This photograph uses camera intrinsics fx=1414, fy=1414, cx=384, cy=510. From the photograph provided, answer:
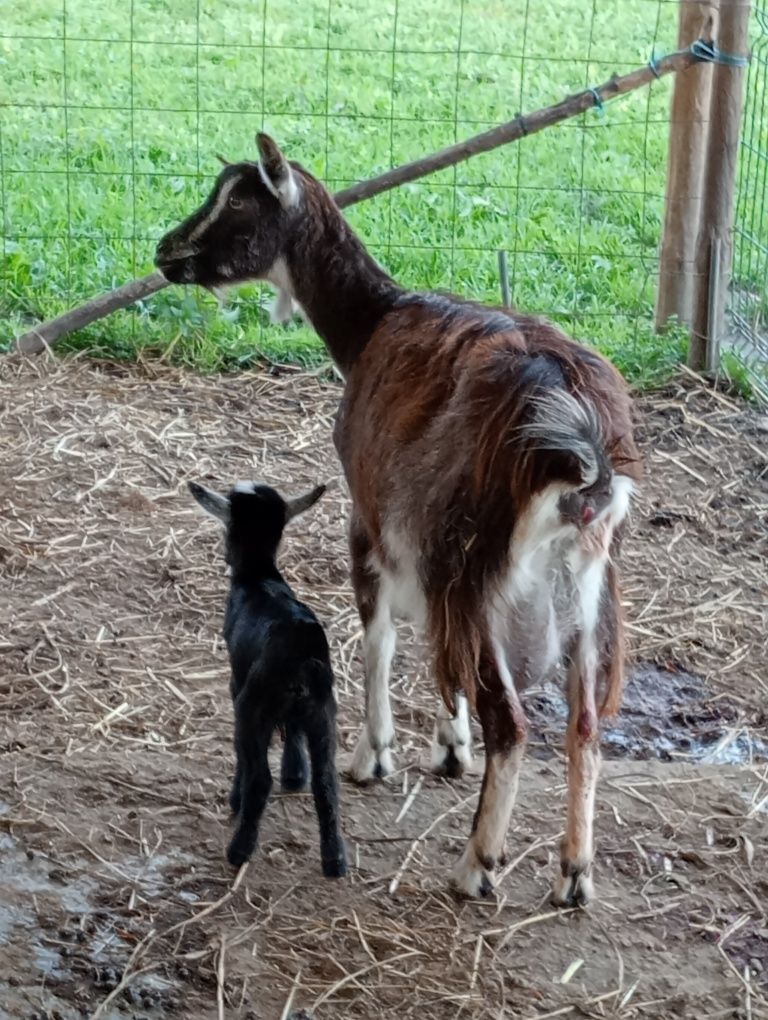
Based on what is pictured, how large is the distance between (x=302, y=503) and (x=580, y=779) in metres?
1.14

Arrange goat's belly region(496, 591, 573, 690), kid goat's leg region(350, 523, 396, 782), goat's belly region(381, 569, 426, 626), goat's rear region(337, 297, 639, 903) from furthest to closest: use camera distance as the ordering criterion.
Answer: kid goat's leg region(350, 523, 396, 782) < goat's belly region(381, 569, 426, 626) < goat's belly region(496, 591, 573, 690) < goat's rear region(337, 297, 639, 903)

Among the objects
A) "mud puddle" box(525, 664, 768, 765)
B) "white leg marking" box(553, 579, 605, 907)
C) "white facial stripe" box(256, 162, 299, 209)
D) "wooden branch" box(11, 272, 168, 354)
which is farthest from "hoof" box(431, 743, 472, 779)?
"wooden branch" box(11, 272, 168, 354)

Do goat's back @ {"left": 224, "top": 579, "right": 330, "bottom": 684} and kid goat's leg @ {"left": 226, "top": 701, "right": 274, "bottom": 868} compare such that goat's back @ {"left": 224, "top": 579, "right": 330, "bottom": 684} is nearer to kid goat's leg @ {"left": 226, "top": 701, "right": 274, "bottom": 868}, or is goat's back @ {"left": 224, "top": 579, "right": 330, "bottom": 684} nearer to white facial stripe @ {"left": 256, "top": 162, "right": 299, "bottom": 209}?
kid goat's leg @ {"left": 226, "top": 701, "right": 274, "bottom": 868}

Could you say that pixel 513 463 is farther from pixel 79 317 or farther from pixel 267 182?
pixel 79 317

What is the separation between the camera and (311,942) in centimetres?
357

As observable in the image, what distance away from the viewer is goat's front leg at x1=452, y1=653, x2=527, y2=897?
11.8 feet

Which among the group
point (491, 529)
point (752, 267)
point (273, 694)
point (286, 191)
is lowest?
point (273, 694)

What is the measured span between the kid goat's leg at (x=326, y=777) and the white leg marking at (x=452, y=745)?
25.1 inches

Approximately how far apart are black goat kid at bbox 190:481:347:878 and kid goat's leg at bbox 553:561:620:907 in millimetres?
606

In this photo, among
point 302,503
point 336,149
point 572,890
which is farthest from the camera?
point 336,149

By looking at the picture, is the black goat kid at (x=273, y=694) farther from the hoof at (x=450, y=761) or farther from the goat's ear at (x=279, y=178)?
the goat's ear at (x=279, y=178)

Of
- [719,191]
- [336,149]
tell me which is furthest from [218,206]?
[336,149]

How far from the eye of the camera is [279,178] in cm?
475

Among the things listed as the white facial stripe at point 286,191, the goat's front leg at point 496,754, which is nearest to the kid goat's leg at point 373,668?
the goat's front leg at point 496,754
